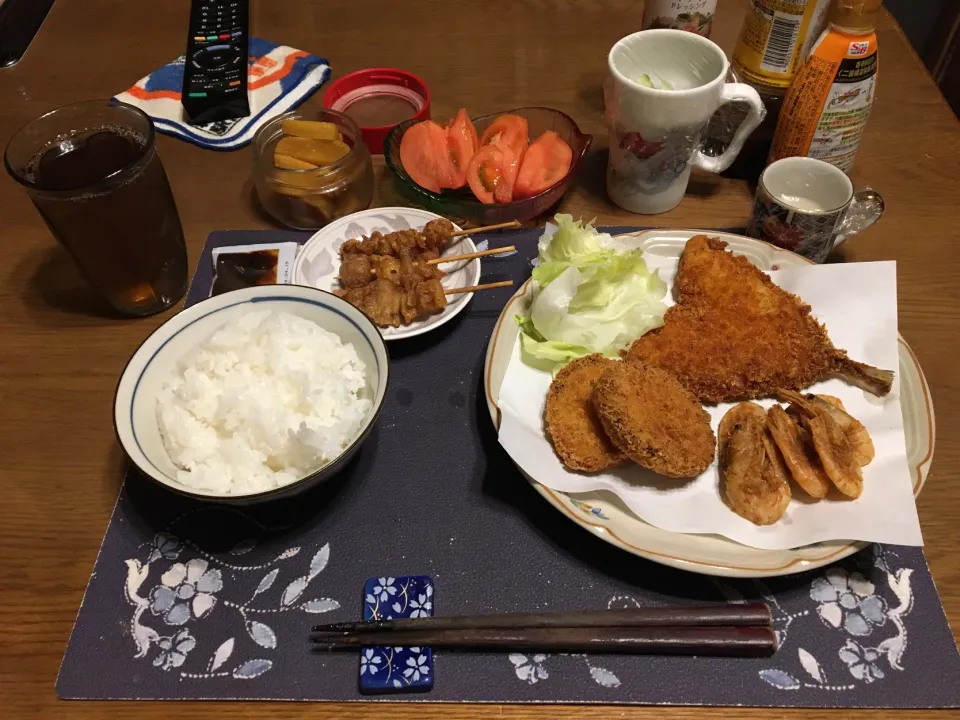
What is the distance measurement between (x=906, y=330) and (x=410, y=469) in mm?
1554

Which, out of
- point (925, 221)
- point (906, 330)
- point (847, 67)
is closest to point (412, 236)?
point (847, 67)

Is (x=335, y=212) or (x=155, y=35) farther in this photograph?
(x=155, y=35)

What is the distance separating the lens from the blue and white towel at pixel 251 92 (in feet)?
8.82

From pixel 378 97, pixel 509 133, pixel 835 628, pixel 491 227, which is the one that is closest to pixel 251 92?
pixel 378 97

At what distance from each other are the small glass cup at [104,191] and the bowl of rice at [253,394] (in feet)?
1.31

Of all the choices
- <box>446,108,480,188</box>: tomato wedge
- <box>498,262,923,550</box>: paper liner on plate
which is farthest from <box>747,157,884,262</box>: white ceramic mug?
<box>446,108,480,188</box>: tomato wedge

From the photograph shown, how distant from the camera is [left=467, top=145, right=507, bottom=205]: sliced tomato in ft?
7.52

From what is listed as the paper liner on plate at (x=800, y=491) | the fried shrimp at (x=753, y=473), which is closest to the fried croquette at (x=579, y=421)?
the paper liner on plate at (x=800, y=491)

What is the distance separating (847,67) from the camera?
1.98 meters

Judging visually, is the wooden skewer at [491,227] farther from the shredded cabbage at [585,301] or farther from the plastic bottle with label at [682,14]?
the plastic bottle with label at [682,14]

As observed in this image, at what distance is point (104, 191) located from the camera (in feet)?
5.83

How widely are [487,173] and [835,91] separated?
1127 mm

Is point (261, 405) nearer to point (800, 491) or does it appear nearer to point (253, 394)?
point (253, 394)

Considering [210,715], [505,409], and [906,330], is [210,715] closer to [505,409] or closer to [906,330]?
[505,409]
